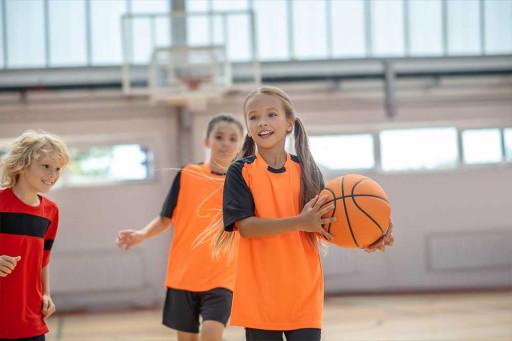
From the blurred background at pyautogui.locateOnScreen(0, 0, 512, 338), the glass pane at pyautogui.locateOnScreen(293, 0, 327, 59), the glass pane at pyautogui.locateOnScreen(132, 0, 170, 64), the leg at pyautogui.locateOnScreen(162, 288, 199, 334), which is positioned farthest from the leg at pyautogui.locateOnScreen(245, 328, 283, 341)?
the glass pane at pyautogui.locateOnScreen(293, 0, 327, 59)

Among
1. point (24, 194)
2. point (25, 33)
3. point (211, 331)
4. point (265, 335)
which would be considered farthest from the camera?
point (25, 33)

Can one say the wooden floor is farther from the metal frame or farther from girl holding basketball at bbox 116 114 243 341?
the metal frame

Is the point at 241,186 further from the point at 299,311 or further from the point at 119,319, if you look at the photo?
the point at 119,319

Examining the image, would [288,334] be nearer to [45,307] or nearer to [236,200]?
[236,200]

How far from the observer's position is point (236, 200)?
2.27 m

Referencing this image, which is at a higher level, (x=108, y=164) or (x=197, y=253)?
(x=108, y=164)

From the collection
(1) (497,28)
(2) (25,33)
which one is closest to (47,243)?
(2) (25,33)

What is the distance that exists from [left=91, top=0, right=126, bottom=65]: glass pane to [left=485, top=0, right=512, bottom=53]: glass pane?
5.51m

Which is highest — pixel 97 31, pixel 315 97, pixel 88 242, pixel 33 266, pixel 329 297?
pixel 97 31

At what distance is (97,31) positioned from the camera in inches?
349

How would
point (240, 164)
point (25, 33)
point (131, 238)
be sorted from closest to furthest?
point (240, 164) → point (131, 238) → point (25, 33)

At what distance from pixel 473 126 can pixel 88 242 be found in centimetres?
598

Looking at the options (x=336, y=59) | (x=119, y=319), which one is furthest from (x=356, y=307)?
(x=336, y=59)

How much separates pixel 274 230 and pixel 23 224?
116 centimetres
